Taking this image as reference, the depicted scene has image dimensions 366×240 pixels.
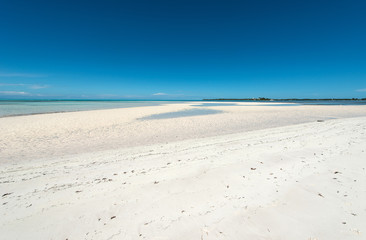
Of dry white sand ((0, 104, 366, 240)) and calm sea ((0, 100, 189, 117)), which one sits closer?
dry white sand ((0, 104, 366, 240))

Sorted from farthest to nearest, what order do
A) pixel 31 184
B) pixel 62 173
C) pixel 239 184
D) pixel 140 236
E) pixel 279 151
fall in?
pixel 279 151 → pixel 62 173 → pixel 31 184 → pixel 239 184 → pixel 140 236

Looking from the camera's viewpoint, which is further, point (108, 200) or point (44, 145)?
point (44, 145)

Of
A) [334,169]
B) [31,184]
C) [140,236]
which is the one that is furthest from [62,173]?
[334,169]

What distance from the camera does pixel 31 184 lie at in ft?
13.2

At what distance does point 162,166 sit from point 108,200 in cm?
186

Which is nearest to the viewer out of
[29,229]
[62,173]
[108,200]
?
[29,229]

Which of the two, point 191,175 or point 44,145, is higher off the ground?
point 191,175

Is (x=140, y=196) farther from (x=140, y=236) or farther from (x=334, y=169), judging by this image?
(x=334, y=169)

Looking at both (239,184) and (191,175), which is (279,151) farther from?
(191,175)

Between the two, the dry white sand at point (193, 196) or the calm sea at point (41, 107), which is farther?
the calm sea at point (41, 107)

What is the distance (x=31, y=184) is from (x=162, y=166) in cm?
334

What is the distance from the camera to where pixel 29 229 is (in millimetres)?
2498

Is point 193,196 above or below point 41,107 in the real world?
above

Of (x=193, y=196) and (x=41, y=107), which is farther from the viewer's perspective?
(x=41, y=107)
